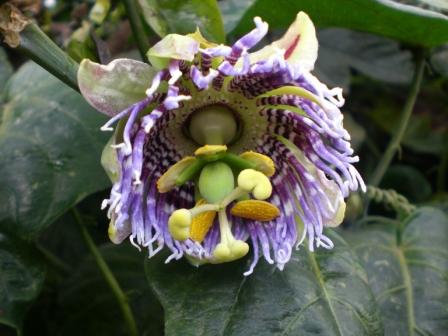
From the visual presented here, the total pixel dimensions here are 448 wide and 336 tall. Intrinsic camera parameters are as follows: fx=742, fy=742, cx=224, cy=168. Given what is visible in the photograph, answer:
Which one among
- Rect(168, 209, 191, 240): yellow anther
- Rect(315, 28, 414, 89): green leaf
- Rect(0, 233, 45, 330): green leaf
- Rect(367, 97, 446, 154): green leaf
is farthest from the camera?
Rect(367, 97, 446, 154): green leaf

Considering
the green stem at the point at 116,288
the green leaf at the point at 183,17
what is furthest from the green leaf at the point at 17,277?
the green leaf at the point at 183,17

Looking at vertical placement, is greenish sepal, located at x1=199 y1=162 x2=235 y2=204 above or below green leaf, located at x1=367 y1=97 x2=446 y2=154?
above

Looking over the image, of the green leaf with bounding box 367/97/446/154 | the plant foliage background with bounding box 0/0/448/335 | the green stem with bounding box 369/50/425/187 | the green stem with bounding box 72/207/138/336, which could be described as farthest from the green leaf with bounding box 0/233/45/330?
the green leaf with bounding box 367/97/446/154

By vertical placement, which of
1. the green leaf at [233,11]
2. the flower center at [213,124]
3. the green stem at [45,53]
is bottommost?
the flower center at [213,124]

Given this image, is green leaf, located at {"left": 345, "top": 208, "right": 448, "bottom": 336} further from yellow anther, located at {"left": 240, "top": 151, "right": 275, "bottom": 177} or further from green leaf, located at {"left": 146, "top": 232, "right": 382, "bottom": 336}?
yellow anther, located at {"left": 240, "top": 151, "right": 275, "bottom": 177}

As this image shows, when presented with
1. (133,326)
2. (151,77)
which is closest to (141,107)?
(151,77)

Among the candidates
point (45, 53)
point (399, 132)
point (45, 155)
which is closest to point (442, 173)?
point (399, 132)

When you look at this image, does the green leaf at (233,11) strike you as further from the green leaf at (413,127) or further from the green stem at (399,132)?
the green leaf at (413,127)
